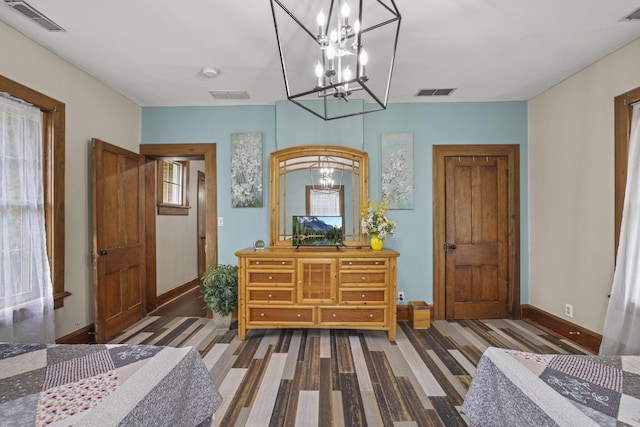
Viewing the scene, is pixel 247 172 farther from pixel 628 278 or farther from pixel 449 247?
pixel 628 278

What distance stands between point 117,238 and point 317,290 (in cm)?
222

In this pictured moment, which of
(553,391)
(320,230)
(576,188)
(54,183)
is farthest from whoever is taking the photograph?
(320,230)

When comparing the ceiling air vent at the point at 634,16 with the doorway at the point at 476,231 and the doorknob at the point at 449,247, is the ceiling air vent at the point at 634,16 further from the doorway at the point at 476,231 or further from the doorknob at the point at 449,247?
the doorknob at the point at 449,247

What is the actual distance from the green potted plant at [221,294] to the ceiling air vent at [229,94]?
1.99 meters

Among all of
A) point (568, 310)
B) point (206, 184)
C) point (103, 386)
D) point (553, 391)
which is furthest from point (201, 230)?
point (553, 391)

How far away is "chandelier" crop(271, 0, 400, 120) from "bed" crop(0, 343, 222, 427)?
1316 mm

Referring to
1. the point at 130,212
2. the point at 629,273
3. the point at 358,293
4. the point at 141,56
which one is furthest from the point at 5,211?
A: the point at 629,273

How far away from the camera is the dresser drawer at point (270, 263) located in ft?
10.4

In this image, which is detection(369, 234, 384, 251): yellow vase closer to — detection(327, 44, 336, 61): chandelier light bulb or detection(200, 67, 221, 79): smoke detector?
detection(327, 44, 336, 61): chandelier light bulb

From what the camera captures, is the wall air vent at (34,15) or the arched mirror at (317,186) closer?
the wall air vent at (34,15)

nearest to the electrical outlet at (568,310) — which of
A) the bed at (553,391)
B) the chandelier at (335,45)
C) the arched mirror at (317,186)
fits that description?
the bed at (553,391)

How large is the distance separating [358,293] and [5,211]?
291 centimetres

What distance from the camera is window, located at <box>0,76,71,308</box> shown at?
2666 mm

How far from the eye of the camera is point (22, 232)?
7.82ft
